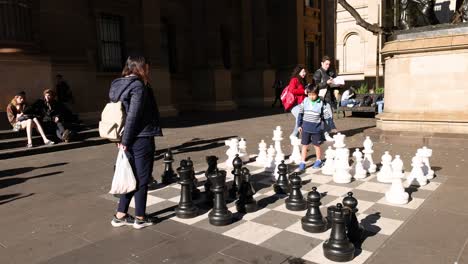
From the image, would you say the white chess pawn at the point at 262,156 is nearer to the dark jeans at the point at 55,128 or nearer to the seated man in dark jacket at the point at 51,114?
the seated man in dark jacket at the point at 51,114

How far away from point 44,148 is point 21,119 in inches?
47.9

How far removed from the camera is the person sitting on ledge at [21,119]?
962 centimetres

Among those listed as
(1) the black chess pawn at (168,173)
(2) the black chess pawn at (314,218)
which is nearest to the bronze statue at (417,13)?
(1) the black chess pawn at (168,173)

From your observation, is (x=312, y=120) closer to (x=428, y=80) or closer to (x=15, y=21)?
(x=428, y=80)

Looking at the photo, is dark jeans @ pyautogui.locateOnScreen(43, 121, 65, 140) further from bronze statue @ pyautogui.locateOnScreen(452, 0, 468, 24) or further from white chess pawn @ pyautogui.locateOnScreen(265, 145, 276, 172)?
bronze statue @ pyautogui.locateOnScreen(452, 0, 468, 24)

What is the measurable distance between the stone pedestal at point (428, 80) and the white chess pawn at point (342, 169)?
4.12m

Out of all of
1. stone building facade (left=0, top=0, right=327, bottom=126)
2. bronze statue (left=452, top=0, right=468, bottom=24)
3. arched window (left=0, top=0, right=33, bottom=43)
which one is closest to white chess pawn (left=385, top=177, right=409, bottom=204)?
bronze statue (left=452, top=0, right=468, bottom=24)

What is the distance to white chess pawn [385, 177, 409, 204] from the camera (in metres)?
4.42

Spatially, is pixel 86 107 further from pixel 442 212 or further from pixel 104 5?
pixel 442 212

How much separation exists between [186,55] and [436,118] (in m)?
13.6

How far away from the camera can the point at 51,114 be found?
1011 centimetres

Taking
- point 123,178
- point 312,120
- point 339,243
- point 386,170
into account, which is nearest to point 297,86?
point 312,120

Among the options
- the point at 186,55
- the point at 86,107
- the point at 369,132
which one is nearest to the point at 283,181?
the point at 369,132

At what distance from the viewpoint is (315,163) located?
21.0 ft
